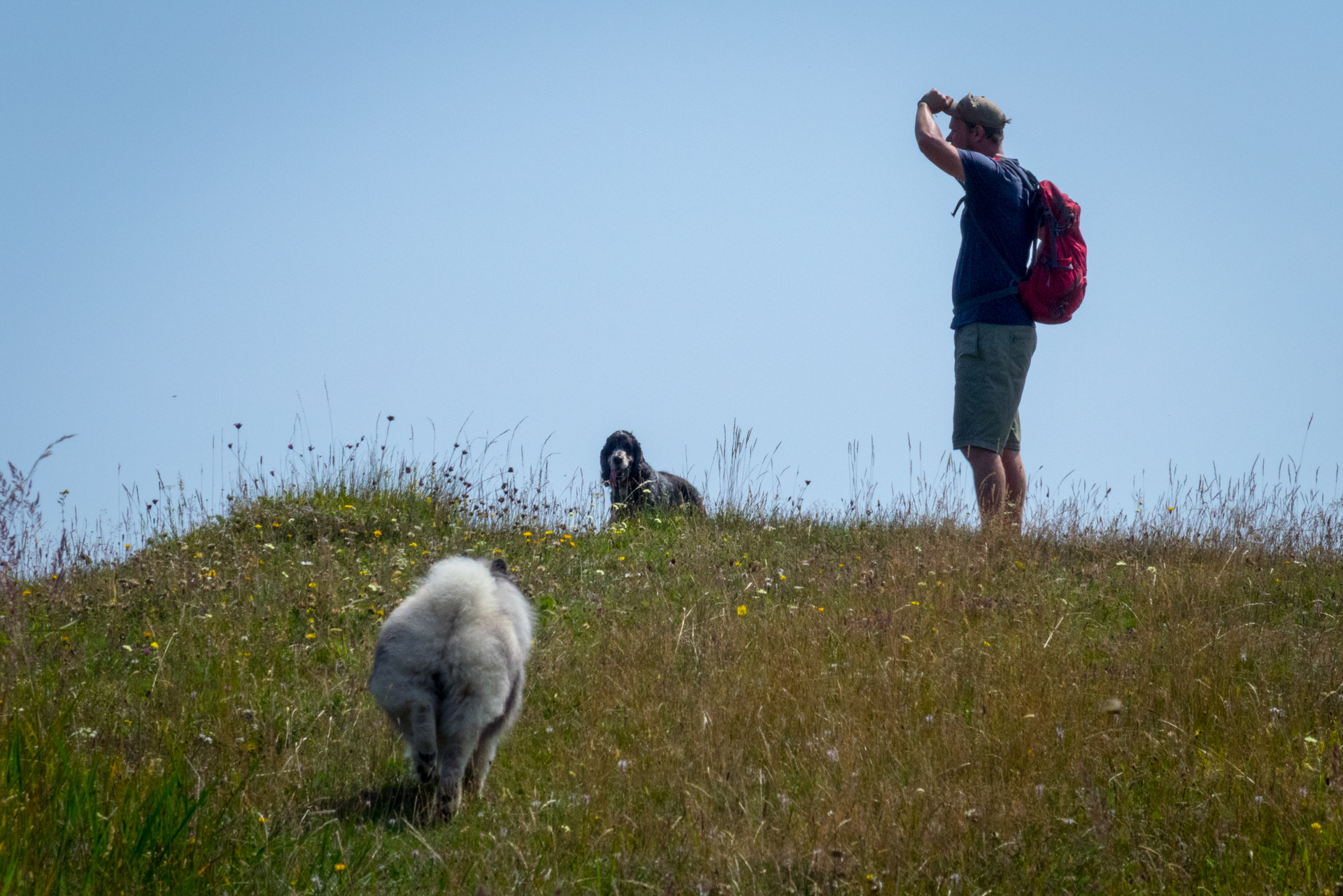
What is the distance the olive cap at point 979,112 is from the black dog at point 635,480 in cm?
514

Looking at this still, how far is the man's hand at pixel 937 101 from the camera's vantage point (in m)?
7.76

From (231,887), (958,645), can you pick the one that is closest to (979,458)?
(958,645)

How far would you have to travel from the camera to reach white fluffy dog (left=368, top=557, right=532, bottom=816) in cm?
397

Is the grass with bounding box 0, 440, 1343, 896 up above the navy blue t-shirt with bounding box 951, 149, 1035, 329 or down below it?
below

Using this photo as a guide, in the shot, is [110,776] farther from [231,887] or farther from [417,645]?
[417,645]

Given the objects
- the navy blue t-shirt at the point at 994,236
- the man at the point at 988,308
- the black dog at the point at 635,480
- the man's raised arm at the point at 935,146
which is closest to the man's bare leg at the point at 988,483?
the man at the point at 988,308

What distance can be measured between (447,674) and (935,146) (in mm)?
5169

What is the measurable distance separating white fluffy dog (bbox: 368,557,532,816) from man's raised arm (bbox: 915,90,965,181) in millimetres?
4776

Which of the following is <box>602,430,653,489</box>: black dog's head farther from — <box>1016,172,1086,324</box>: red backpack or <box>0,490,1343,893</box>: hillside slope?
<box>1016,172,1086,324</box>: red backpack

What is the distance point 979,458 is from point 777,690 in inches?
129

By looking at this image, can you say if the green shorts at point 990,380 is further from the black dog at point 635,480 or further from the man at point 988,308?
the black dog at point 635,480

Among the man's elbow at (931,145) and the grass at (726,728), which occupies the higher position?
the man's elbow at (931,145)

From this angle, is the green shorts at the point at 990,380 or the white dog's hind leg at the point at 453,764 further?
the green shorts at the point at 990,380

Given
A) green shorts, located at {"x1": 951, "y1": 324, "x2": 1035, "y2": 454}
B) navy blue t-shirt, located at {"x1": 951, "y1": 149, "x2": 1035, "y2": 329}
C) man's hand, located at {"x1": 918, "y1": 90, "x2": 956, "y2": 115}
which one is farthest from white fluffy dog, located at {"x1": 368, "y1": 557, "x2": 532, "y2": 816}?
man's hand, located at {"x1": 918, "y1": 90, "x2": 956, "y2": 115}
